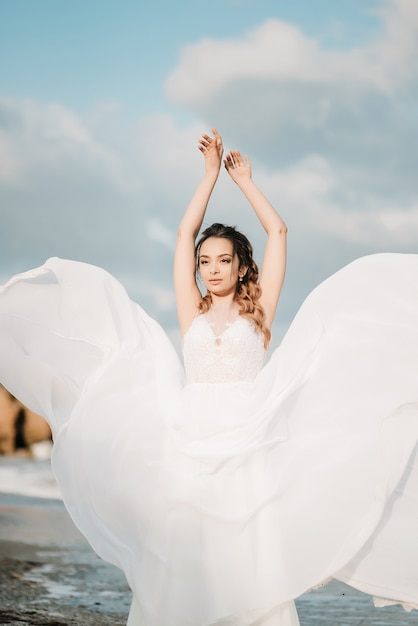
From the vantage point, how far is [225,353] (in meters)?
4.24

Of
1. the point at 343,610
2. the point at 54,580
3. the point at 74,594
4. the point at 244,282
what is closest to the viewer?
the point at 244,282

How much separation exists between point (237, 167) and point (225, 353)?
121cm

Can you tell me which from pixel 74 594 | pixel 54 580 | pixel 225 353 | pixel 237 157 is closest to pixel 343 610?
pixel 74 594

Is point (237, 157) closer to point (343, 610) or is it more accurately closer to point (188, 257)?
point (188, 257)

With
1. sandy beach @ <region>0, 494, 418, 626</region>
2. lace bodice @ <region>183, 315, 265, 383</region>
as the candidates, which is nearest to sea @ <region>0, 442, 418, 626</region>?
sandy beach @ <region>0, 494, 418, 626</region>

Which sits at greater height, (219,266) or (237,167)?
(237,167)

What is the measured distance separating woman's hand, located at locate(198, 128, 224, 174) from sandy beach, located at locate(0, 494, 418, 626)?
3215 mm

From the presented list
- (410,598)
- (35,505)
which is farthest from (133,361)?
(35,505)

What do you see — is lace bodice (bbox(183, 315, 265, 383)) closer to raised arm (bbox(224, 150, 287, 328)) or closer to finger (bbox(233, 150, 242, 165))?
raised arm (bbox(224, 150, 287, 328))

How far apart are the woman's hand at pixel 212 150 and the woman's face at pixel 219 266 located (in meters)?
0.47

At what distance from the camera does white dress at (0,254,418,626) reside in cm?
371

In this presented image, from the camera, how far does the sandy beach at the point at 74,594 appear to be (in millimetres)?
5750

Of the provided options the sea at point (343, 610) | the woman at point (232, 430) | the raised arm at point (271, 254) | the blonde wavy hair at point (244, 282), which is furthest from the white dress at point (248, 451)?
the sea at point (343, 610)

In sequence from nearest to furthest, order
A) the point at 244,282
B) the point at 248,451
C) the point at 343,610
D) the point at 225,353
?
the point at 248,451 < the point at 225,353 < the point at 244,282 < the point at 343,610
